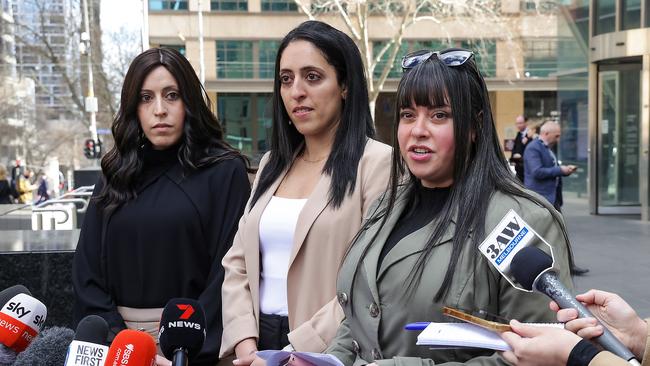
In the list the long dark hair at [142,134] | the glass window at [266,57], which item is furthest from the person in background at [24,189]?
the long dark hair at [142,134]

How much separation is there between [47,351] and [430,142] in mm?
1276

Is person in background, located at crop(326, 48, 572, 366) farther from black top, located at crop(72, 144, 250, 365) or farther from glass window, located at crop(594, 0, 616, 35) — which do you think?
glass window, located at crop(594, 0, 616, 35)

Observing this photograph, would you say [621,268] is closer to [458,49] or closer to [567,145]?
[458,49]

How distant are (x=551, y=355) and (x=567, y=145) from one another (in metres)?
17.6

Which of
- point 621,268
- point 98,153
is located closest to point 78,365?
point 621,268

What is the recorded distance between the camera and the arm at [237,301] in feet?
9.69

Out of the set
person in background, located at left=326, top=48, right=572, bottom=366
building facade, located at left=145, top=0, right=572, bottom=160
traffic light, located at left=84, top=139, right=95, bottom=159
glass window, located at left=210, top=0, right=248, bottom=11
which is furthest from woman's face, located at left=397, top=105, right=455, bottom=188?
glass window, located at left=210, top=0, right=248, bottom=11

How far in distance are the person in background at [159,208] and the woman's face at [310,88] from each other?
19.7 inches

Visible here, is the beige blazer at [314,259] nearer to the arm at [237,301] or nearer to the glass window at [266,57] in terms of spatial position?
the arm at [237,301]

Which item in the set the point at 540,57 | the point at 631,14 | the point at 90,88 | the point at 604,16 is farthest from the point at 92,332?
the point at 540,57

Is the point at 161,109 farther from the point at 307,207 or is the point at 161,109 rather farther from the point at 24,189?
the point at 24,189

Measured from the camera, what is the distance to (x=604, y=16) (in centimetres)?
1552

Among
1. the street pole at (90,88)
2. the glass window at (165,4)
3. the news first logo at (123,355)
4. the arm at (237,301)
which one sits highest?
the glass window at (165,4)

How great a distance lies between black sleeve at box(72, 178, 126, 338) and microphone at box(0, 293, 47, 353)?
0.74 m
